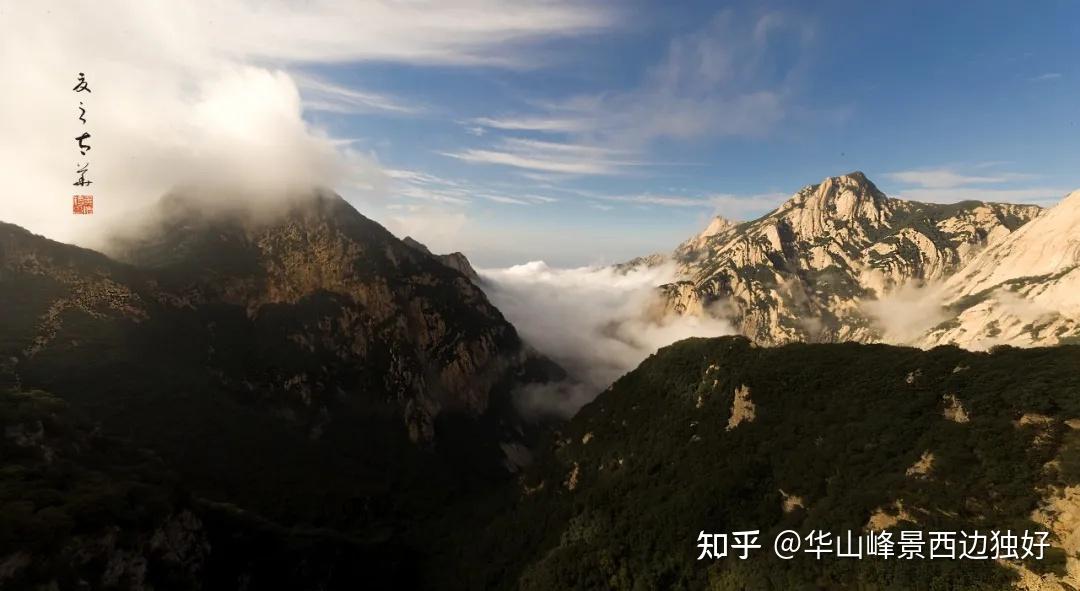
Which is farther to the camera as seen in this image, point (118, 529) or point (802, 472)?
point (802, 472)

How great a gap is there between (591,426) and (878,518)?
371 feet

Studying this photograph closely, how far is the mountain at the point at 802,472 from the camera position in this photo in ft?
254

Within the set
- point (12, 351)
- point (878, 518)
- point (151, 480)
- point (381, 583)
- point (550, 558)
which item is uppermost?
point (12, 351)

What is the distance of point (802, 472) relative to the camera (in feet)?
360

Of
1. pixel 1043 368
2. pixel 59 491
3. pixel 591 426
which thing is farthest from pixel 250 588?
pixel 1043 368

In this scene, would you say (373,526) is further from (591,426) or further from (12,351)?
(12,351)

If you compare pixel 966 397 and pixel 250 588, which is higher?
pixel 966 397

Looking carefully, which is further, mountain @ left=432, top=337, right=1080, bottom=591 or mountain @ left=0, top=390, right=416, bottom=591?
mountain @ left=0, top=390, right=416, bottom=591

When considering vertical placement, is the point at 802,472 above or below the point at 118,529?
above

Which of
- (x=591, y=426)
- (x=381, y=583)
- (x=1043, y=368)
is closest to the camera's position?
(x=1043, y=368)

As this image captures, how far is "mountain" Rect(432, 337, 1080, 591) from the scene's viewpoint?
254 ft

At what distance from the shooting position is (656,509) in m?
130

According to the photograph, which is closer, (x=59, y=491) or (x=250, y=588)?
(x=59, y=491)

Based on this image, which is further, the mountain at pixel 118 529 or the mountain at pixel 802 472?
the mountain at pixel 118 529
